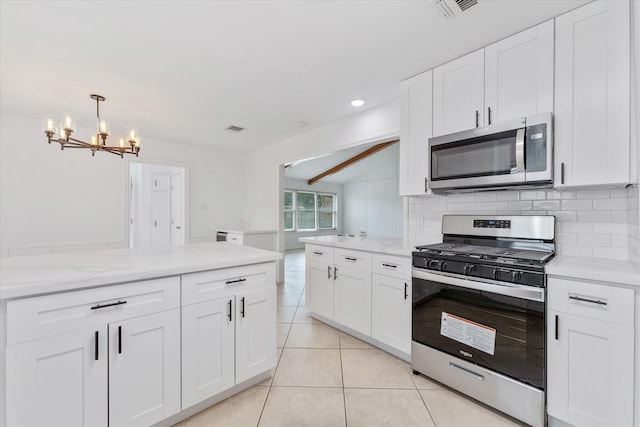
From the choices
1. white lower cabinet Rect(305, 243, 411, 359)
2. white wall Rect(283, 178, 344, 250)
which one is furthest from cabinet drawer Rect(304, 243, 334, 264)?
white wall Rect(283, 178, 344, 250)

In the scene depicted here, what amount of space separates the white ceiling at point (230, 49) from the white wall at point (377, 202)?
5948 millimetres

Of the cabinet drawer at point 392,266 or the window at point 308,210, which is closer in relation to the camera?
the cabinet drawer at point 392,266

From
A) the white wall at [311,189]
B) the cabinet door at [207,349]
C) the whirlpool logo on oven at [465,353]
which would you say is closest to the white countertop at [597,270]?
the whirlpool logo on oven at [465,353]

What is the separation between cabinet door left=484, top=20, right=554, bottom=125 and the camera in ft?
5.93

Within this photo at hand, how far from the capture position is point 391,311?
237 cm

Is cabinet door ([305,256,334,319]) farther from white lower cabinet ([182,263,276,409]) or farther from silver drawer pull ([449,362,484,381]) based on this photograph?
silver drawer pull ([449,362,484,381])

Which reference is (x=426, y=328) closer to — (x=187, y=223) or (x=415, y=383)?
(x=415, y=383)

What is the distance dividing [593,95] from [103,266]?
2948 mm

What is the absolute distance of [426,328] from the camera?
2064mm

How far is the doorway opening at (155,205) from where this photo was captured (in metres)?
5.28

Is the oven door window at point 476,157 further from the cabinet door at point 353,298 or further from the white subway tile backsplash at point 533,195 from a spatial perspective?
the cabinet door at point 353,298

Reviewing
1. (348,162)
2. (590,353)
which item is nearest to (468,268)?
(590,353)

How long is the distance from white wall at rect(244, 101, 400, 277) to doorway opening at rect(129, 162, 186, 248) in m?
1.30

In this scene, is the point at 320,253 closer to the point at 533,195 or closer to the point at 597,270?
the point at 533,195
